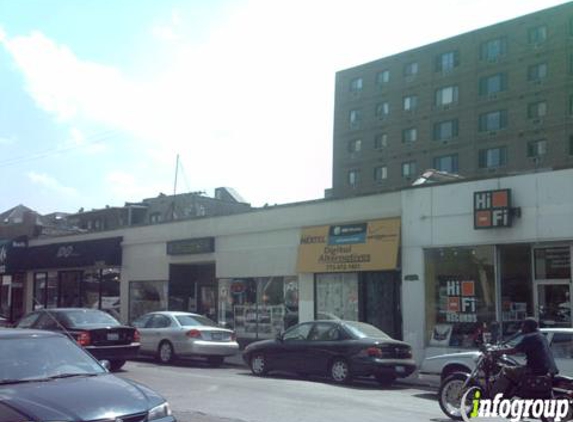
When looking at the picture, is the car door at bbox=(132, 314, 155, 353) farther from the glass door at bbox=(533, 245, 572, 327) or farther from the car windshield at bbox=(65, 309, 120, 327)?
the glass door at bbox=(533, 245, 572, 327)

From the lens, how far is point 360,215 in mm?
20906

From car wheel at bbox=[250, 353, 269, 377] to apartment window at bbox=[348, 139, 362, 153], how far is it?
47771 mm

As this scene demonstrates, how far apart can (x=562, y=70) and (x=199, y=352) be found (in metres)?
40.0

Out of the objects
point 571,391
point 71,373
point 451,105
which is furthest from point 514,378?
point 451,105

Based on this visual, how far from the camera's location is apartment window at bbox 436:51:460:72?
5562cm

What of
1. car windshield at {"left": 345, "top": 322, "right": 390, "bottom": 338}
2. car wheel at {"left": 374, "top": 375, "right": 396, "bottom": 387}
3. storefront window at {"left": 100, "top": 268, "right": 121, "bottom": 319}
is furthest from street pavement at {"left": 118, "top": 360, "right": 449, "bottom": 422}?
storefront window at {"left": 100, "top": 268, "right": 121, "bottom": 319}

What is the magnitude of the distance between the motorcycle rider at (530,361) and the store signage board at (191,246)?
17408 mm

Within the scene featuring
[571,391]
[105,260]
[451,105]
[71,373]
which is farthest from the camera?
[451,105]

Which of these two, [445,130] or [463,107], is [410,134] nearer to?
[445,130]

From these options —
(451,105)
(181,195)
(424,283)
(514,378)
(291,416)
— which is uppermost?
(451,105)

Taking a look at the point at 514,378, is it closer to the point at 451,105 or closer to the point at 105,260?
the point at 105,260

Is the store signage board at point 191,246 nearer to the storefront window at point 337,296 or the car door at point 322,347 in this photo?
the storefront window at point 337,296

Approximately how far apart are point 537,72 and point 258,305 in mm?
35235

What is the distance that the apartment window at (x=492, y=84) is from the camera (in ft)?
172
